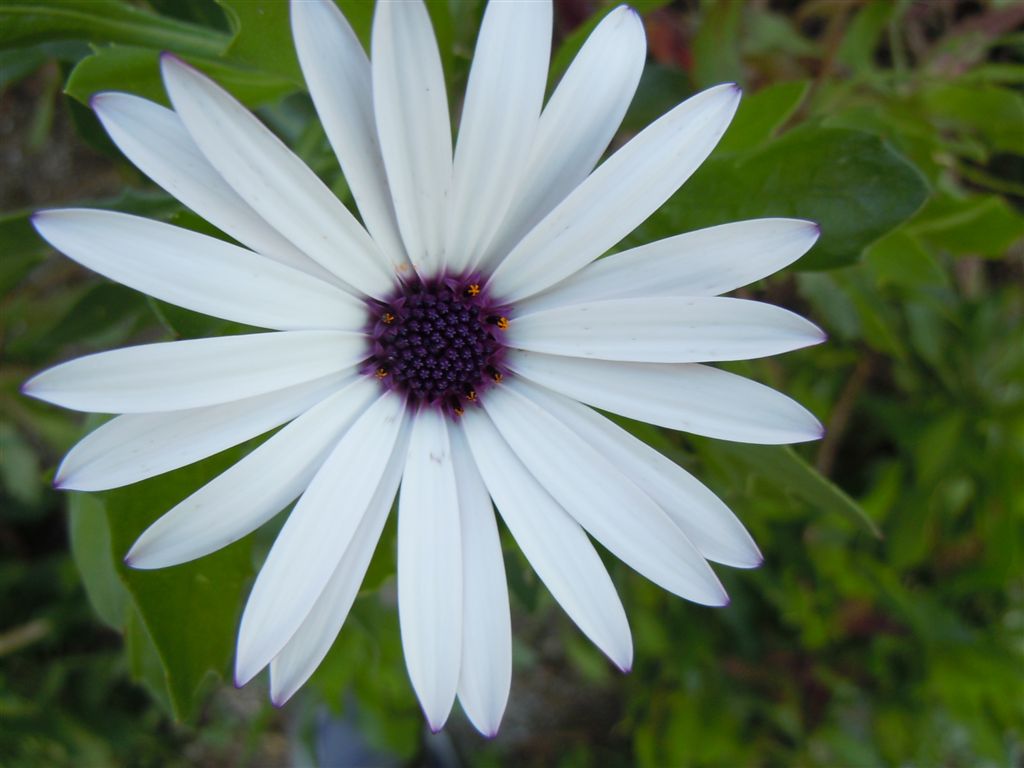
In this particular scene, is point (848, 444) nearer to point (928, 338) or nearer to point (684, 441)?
point (928, 338)

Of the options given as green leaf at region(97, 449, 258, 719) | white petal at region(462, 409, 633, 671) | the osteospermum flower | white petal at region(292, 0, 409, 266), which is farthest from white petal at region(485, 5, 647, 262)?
green leaf at region(97, 449, 258, 719)

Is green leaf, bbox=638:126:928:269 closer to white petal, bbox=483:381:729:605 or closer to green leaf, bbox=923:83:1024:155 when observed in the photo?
white petal, bbox=483:381:729:605

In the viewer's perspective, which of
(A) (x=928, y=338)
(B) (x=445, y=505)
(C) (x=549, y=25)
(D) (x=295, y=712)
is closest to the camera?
(C) (x=549, y=25)

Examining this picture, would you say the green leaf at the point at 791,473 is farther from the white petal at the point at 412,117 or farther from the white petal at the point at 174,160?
the white petal at the point at 174,160

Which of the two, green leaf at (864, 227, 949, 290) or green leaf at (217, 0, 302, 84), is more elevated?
green leaf at (864, 227, 949, 290)

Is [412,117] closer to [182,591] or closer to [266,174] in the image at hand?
[266,174]

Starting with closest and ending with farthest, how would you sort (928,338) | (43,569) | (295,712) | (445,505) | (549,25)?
(549,25) → (445,505) → (928,338) → (43,569) → (295,712)

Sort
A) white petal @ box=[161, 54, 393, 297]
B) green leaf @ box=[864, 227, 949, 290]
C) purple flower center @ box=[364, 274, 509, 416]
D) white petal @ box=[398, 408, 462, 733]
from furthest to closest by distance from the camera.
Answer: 1. green leaf @ box=[864, 227, 949, 290]
2. purple flower center @ box=[364, 274, 509, 416]
3. white petal @ box=[398, 408, 462, 733]
4. white petal @ box=[161, 54, 393, 297]

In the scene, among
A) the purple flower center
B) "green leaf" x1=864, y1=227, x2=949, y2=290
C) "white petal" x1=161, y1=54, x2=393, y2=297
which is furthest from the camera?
"green leaf" x1=864, y1=227, x2=949, y2=290

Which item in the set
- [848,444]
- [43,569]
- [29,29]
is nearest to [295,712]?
[43,569]

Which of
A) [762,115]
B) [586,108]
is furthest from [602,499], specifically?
[762,115]
